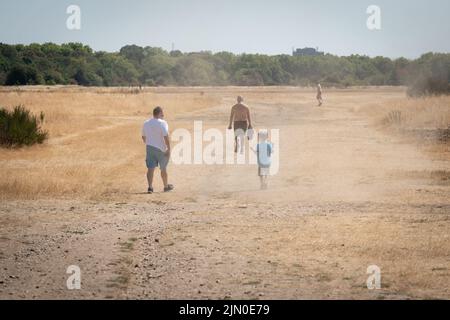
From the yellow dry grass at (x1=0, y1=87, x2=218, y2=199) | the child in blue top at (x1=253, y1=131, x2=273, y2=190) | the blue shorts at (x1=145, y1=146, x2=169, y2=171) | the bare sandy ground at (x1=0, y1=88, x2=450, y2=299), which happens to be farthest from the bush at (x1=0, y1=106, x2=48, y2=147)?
the child in blue top at (x1=253, y1=131, x2=273, y2=190)

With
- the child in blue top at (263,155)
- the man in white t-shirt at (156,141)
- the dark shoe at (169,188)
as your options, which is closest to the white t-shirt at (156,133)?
the man in white t-shirt at (156,141)

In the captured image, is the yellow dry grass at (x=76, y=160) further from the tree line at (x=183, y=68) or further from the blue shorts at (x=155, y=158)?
the tree line at (x=183, y=68)

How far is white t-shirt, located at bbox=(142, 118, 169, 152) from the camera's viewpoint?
13.0 metres

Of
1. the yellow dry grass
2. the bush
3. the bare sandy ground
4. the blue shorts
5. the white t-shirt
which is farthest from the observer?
the bush

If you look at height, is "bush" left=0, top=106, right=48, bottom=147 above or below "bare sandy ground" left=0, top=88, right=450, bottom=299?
above

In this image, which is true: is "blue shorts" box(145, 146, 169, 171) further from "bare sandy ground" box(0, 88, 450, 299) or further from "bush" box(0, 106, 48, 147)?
"bush" box(0, 106, 48, 147)

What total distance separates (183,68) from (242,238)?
122942 millimetres

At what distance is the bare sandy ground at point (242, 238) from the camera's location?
6.64 metres

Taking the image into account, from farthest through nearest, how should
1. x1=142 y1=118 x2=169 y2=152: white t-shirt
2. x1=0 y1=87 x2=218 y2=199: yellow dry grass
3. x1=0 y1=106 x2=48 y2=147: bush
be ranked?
x1=0 y1=106 x2=48 y2=147: bush, x1=0 y1=87 x2=218 y2=199: yellow dry grass, x1=142 y1=118 x2=169 y2=152: white t-shirt

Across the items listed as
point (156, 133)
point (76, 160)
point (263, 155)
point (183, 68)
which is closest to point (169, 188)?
point (156, 133)

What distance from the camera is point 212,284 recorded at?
673 centimetres

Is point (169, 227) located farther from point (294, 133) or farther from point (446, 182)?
point (294, 133)

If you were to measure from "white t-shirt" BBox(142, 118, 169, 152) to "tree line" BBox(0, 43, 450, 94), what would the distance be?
196 ft

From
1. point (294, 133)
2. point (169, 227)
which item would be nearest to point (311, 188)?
point (169, 227)
